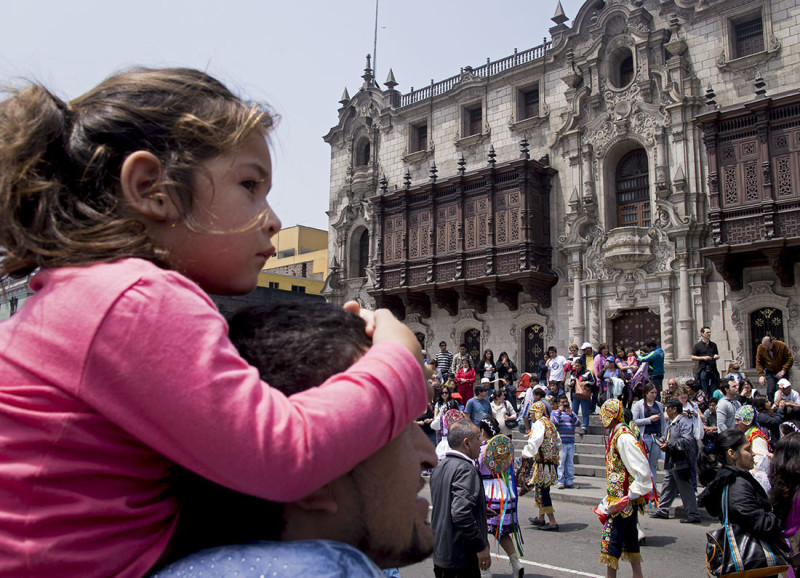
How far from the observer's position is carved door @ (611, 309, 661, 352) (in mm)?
21953

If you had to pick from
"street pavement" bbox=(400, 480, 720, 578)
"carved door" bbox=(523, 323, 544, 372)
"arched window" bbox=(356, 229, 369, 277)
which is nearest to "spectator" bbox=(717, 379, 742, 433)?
"street pavement" bbox=(400, 480, 720, 578)

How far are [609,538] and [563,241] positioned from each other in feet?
59.7

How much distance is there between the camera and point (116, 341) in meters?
0.97

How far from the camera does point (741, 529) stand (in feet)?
16.8

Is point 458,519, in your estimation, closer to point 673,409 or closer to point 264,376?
point 264,376

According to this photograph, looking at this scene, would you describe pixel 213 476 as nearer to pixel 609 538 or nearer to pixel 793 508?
pixel 793 508

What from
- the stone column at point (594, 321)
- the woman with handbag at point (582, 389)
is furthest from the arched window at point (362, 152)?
the woman with handbag at point (582, 389)

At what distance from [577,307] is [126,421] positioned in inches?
916

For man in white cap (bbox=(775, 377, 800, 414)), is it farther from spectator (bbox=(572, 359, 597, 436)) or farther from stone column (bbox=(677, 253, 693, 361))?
stone column (bbox=(677, 253, 693, 361))

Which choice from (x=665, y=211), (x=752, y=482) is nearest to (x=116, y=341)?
(x=752, y=482)

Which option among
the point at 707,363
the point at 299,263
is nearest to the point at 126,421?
the point at 707,363

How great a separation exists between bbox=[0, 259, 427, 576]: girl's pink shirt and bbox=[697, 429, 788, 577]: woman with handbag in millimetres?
5118

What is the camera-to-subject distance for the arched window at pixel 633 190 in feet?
76.3

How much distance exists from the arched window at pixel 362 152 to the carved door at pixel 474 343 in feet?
34.4
